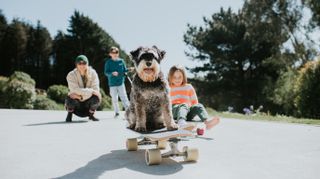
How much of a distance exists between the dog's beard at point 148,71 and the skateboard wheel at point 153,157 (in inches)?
30.6

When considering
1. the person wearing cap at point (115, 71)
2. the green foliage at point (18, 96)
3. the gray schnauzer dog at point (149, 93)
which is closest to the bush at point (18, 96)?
the green foliage at point (18, 96)

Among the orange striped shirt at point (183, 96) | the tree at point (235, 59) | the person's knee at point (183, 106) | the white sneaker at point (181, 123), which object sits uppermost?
the tree at point (235, 59)

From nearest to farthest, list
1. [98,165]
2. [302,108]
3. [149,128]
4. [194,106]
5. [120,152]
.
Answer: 1. [98,165]
2. [149,128]
3. [120,152]
4. [194,106]
5. [302,108]

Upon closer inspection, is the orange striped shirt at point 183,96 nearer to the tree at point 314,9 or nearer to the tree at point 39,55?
the tree at point 314,9

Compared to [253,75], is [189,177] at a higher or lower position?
lower

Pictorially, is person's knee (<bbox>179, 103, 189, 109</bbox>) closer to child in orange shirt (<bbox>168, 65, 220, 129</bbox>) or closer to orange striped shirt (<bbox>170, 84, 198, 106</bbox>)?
child in orange shirt (<bbox>168, 65, 220, 129</bbox>)

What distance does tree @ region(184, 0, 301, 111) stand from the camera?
3045 cm

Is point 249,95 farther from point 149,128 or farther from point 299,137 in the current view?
point 149,128

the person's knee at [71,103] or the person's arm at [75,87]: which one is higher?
the person's arm at [75,87]

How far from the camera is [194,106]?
5305 mm

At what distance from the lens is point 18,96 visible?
51.0 feet

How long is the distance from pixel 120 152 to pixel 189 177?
1449 mm

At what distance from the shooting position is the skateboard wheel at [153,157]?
3.59 metres

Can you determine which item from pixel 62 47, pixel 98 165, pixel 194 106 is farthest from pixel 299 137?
pixel 62 47
